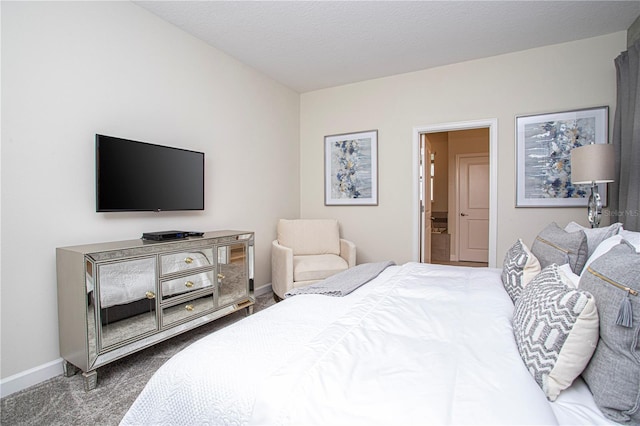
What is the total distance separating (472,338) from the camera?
109 cm

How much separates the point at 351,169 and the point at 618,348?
11.7ft

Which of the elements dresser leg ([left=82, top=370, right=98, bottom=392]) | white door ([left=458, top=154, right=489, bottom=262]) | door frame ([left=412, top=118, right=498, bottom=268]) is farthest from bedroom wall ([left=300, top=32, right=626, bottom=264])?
dresser leg ([left=82, top=370, right=98, bottom=392])

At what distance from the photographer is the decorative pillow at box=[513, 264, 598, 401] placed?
2.91 ft

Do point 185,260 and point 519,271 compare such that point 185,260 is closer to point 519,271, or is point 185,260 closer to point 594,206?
point 519,271

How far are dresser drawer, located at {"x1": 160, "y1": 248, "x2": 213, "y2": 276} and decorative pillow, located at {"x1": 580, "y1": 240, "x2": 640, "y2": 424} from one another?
2.33 metres

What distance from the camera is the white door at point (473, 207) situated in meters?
5.74

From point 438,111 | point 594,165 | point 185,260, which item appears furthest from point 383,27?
point 185,260

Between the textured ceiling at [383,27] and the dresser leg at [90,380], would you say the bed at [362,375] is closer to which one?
the dresser leg at [90,380]

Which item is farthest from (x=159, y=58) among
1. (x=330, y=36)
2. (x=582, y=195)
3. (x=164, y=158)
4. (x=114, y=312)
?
(x=582, y=195)

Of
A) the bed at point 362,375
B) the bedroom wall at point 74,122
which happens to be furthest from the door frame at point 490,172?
the bed at point 362,375

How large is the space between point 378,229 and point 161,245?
8.68 ft

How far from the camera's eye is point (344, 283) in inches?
71.9

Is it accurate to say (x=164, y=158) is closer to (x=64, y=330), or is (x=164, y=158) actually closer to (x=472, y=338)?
(x=64, y=330)

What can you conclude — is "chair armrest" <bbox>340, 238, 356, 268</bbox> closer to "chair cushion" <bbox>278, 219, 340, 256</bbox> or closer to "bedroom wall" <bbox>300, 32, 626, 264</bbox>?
"chair cushion" <bbox>278, 219, 340, 256</bbox>
